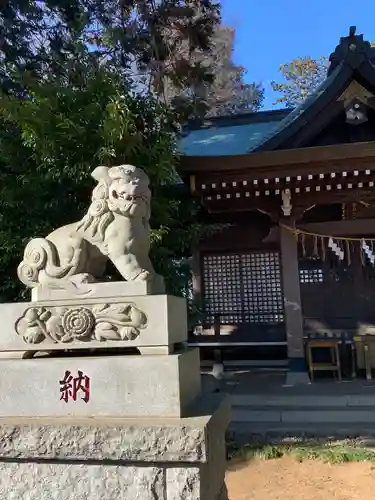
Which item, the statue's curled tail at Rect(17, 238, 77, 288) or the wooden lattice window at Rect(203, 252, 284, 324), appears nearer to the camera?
the statue's curled tail at Rect(17, 238, 77, 288)

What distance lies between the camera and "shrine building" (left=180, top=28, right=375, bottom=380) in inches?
282

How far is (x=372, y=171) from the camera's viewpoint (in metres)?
7.04

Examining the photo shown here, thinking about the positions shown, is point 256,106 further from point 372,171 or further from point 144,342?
point 144,342

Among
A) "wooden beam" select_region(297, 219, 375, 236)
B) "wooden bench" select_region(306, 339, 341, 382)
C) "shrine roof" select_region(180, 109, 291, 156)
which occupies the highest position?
"shrine roof" select_region(180, 109, 291, 156)

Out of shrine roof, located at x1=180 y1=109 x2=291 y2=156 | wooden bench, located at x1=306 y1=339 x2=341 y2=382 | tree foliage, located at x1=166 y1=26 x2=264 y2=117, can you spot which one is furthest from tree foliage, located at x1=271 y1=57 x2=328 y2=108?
wooden bench, located at x1=306 y1=339 x2=341 y2=382

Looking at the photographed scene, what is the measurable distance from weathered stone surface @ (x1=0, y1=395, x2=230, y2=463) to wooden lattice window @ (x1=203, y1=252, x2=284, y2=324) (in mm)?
6635

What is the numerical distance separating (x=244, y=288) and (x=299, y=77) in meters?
21.6

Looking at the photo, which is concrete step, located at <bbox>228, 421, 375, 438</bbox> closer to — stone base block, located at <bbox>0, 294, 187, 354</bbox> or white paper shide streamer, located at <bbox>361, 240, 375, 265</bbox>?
stone base block, located at <bbox>0, 294, 187, 354</bbox>

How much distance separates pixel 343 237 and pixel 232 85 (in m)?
20.3

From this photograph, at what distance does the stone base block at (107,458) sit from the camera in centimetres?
231

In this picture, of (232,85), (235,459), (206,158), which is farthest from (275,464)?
(232,85)

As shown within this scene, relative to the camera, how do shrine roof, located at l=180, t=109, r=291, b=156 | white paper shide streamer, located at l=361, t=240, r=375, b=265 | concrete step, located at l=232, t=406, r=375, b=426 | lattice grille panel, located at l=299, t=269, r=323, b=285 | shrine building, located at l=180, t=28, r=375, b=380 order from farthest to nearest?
shrine roof, located at l=180, t=109, r=291, b=156 → lattice grille panel, located at l=299, t=269, r=323, b=285 → white paper shide streamer, located at l=361, t=240, r=375, b=265 → shrine building, located at l=180, t=28, r=375, b=380 → concrete step, located at l=232, t=406, r=375, b=426

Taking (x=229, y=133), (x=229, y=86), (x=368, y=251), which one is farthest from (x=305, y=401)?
(x=229, y=86)

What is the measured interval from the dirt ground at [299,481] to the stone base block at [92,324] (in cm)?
212
